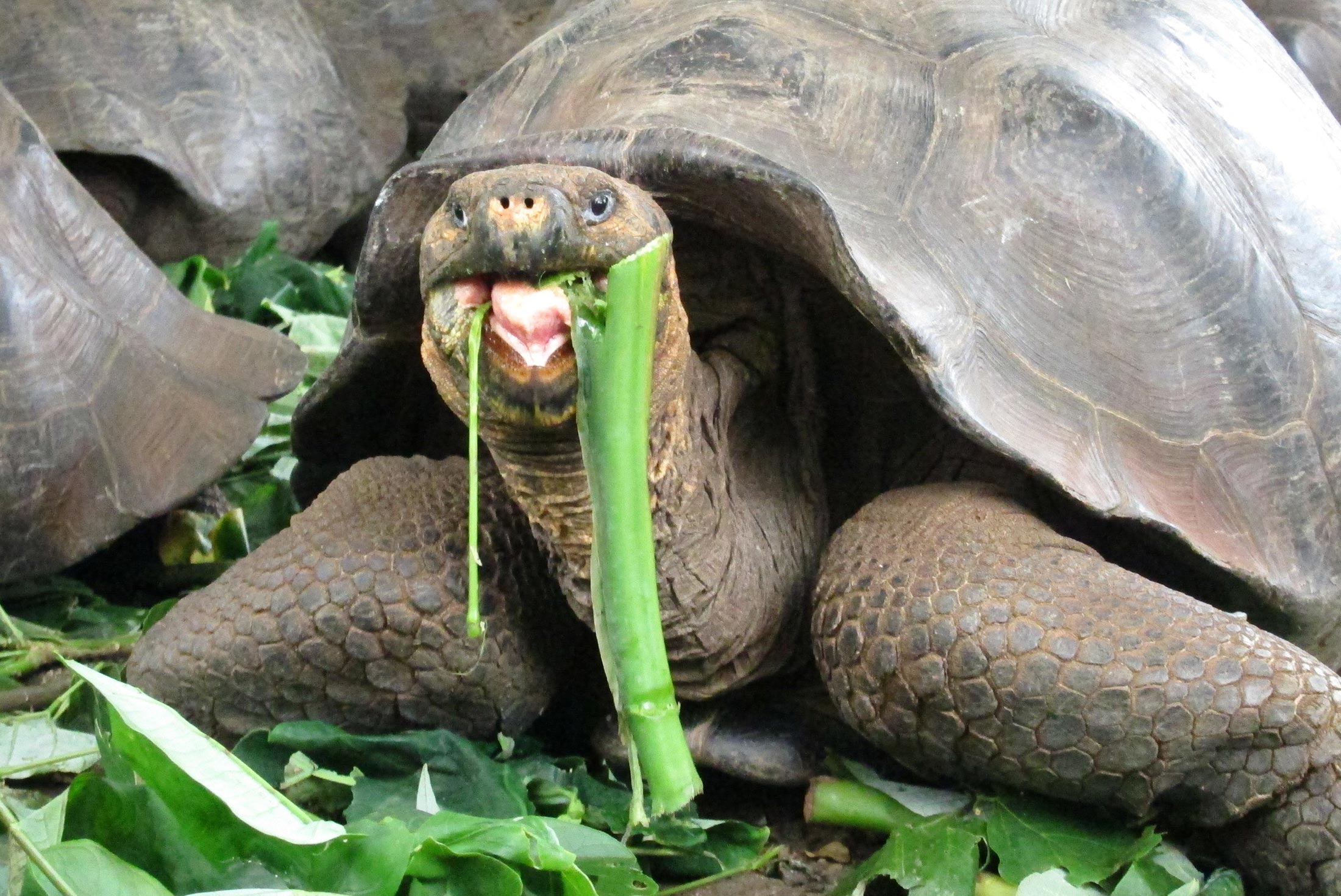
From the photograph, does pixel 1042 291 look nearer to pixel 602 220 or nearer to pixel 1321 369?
pixel 1321 369

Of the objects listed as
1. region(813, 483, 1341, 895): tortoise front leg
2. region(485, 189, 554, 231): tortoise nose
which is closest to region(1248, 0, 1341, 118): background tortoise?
region(813, 483, 1341, 895): tortoise front leg

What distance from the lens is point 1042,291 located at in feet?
7.72

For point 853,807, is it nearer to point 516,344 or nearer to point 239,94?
point 516,344

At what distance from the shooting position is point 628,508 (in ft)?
5.73

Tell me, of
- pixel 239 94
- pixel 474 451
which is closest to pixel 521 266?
pixel 474 451

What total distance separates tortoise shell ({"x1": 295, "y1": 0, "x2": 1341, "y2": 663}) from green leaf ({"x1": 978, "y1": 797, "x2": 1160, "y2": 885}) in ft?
1.52

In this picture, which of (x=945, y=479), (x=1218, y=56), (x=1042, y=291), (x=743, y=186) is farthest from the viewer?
(x=1218, y=56)

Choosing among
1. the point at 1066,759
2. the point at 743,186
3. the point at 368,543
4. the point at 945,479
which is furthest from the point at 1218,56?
the point at 368,543

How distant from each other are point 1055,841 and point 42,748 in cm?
161

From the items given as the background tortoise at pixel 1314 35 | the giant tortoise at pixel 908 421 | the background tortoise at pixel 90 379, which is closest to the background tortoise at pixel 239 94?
the background tortoise at pixel 90 379

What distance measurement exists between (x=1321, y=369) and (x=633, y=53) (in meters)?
1.36

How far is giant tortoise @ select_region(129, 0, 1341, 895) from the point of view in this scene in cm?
207

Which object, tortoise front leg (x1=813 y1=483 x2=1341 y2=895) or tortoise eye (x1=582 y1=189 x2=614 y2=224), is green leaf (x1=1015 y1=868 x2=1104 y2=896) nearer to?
tortoise front leg (x1=813 y1=483 x2=1341 y2=895)

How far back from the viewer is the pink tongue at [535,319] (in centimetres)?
177
